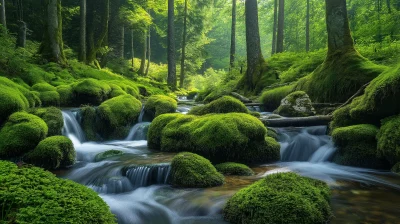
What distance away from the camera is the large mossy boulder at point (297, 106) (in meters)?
10.2

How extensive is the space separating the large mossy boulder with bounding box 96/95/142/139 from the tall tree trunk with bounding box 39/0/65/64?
6917 mm

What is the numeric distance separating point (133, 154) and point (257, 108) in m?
6.90


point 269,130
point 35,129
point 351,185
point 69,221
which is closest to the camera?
point 69,221

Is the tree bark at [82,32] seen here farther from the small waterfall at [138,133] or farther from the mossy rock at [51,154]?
the mossy rock at [51,154]

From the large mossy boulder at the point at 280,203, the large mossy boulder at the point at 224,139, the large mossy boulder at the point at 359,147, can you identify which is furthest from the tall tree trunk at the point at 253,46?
the large mossy boulder at the point at 280,203

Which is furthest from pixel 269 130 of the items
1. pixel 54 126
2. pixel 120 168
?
pixel 54 126

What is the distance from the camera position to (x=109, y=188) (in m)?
5.73

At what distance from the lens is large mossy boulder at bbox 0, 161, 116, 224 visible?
2762mm

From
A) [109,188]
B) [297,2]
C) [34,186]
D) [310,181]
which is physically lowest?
[109,188]

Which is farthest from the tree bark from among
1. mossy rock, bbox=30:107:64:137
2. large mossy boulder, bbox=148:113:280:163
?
large mossy boulder, bbox=148:113:280:163

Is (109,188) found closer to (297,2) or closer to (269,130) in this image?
(269,130)

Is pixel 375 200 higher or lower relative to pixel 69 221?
lower

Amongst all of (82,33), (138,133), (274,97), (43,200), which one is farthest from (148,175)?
(82,33)

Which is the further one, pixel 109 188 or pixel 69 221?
pixel 109 188
